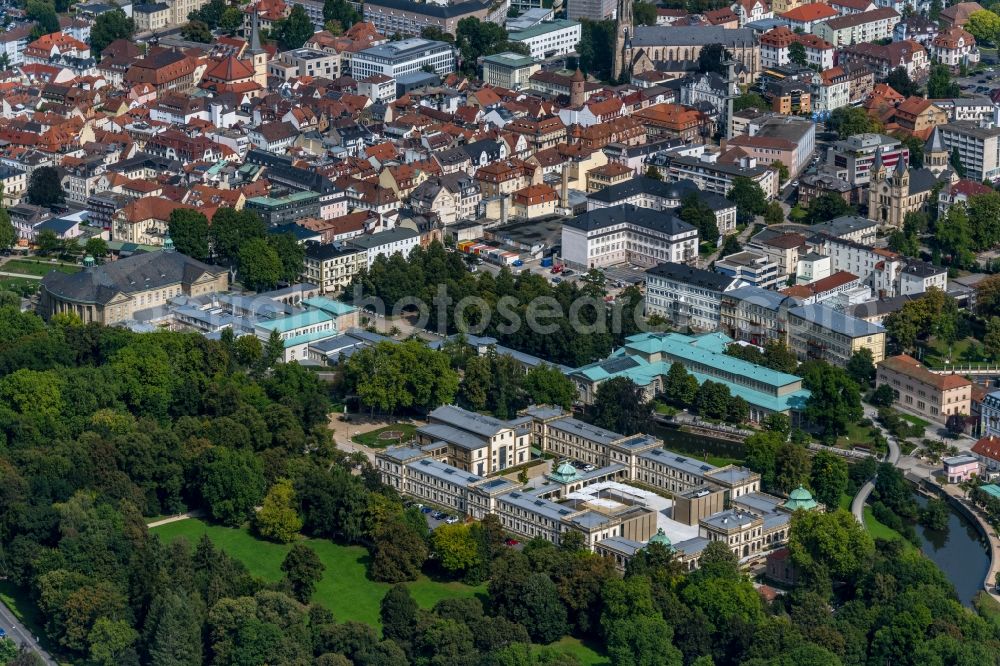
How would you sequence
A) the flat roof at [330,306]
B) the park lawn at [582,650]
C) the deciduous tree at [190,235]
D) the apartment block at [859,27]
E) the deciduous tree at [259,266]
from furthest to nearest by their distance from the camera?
the apartment block at [859,27]
the deciduous tree at [190,235]
the deciduous tree at [259,266]
the flat roof at [330,306]
the park lawn at [582,650]

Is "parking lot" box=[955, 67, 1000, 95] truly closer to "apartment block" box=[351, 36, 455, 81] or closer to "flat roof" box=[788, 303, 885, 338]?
"apartment block" box=[351, 36, 455, 81]

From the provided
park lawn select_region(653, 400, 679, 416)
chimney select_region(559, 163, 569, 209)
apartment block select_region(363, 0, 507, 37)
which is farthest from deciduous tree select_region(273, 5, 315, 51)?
park lawn select_region(653, 400, 679, 416)

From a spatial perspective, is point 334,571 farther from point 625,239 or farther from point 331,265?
point 625,239

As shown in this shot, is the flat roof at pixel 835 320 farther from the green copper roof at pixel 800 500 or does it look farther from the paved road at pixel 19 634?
the paved road at pixel 19 634

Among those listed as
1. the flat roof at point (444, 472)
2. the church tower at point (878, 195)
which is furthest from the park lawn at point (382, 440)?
the church tower at point (878, 195)

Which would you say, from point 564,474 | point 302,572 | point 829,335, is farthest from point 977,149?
point 302,572
